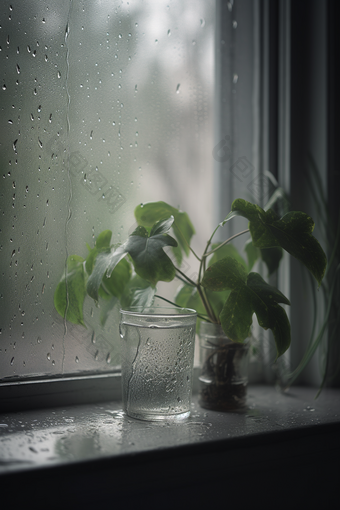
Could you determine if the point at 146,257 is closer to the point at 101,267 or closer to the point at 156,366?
the point at 101,267

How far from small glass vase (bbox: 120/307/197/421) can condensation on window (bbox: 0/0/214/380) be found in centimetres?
15

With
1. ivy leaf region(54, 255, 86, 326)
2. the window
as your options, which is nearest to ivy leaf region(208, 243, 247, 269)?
the window

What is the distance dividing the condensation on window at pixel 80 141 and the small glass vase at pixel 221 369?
7.9 inches

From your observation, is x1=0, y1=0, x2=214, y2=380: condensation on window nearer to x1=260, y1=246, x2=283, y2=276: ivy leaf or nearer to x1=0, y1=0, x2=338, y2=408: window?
x1=0, y1=0, x2=338, y2=408: window

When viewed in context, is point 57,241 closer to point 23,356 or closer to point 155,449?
point 23,356

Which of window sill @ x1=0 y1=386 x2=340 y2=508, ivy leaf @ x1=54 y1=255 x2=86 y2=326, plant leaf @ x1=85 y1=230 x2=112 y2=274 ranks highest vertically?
plant leaf @ x1=85 y1=230 x2=112 y2=274

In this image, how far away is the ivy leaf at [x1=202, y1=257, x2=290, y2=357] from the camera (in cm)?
66

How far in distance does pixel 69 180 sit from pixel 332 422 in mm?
670

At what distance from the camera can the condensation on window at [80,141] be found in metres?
0.75

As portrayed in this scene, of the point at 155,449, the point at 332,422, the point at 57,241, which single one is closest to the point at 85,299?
the point at 57,241

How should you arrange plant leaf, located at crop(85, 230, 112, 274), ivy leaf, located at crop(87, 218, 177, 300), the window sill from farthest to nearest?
plant leaf, located at crop(85, 230, 112, 274) → ivy leaf, located at crop(87, 218, 177, 300) → the window sill

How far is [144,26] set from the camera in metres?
0.88

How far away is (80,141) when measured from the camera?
2.66 ft

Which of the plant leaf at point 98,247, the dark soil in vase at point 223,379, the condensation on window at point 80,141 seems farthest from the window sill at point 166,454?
the plant leaf at point 98,247
